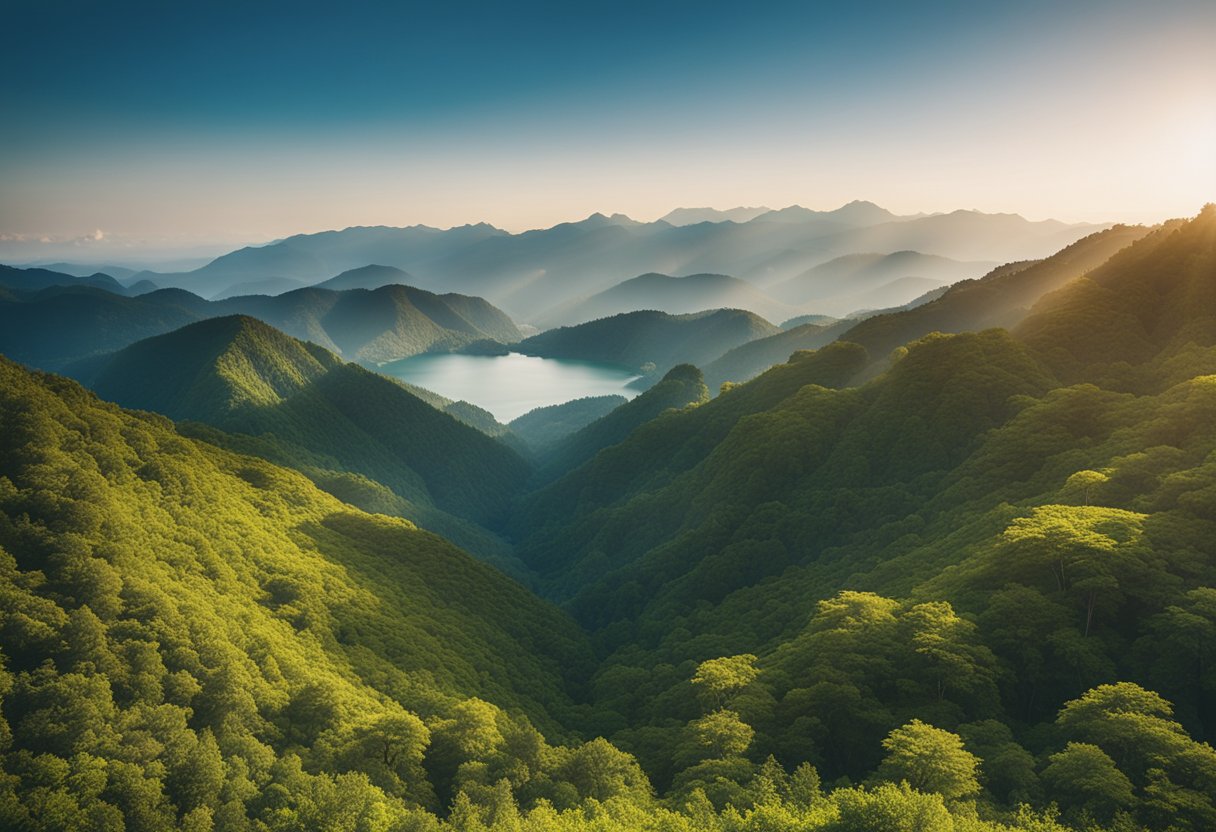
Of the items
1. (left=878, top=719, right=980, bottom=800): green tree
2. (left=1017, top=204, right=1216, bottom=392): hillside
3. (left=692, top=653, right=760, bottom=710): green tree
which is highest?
(left=1017, top=204, right=1216, bottom=392): hillside

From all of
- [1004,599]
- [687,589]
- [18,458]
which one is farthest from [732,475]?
[18,458]

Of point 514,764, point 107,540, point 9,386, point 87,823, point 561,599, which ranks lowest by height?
point 561,599

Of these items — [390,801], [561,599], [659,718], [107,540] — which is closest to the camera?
[390,801]

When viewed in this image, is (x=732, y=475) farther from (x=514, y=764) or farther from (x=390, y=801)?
(x=390, y=801)

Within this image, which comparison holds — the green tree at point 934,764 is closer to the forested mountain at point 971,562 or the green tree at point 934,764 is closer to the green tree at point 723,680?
the forested mountain at point 971,562

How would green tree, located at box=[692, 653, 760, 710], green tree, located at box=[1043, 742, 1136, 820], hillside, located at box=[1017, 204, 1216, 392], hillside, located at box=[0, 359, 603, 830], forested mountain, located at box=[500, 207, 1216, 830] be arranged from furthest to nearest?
hillside, located at box=[1017, 204, 1216, 392], green tree, located at box=[692, 653, 760, 710], forested mountain, located at box=[500, 207, 1216, 830], hillside, located at box=[0, 359, 603, 830], green tree, located at box=[1043, 742, 1136, 820]

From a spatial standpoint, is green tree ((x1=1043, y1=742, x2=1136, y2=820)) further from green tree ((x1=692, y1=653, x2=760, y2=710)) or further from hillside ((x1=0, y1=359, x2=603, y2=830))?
hillside ((x1=0, y1=359, x2=603, y2=830))

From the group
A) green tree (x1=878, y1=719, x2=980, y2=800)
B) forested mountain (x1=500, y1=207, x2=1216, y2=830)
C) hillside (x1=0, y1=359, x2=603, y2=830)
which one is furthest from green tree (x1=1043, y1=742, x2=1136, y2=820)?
hillside (x1=0, y1=359, x2=603, y2=830)
